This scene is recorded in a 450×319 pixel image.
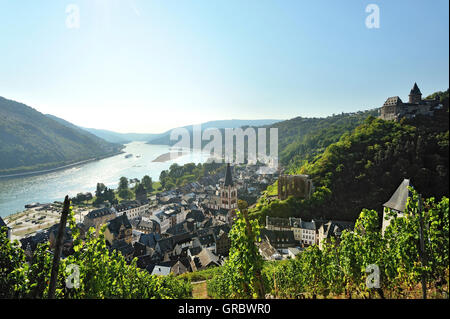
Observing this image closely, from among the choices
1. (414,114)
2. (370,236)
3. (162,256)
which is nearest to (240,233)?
(370,236)

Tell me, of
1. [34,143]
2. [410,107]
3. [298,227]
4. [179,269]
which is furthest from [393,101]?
[34,143]

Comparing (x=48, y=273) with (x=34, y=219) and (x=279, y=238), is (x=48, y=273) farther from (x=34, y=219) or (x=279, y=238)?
(x=34, y=219)

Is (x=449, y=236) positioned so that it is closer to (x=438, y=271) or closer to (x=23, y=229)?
(x=438, y=271)

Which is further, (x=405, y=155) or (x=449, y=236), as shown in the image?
(x=405, y=155)

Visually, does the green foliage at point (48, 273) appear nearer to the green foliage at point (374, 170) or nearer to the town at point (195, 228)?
the town at point (195, 228)

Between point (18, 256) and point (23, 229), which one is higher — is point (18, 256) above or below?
above

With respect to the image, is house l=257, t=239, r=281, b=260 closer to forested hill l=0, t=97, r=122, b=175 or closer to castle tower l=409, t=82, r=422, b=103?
castle tower l=409, t=82, r=422, b=103
